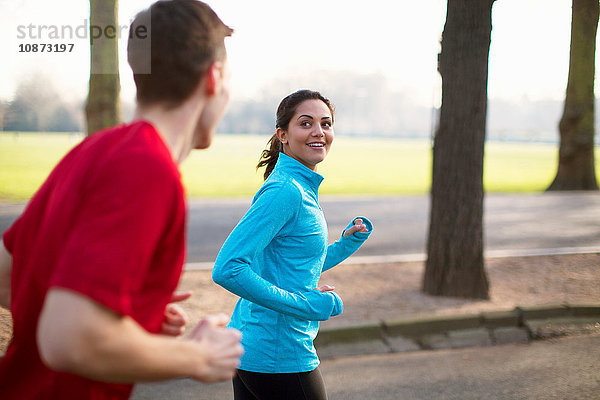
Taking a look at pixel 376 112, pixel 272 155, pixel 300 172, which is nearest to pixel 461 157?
pixel 272 155

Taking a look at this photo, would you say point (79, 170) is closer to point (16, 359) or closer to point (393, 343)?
point (16, 359)

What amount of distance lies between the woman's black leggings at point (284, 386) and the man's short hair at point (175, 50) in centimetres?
157

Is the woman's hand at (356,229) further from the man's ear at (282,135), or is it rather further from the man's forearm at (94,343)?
the man's forearm at (94,343)

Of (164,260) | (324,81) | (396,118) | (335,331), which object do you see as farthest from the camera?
(396,118)

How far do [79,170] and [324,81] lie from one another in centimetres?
12310

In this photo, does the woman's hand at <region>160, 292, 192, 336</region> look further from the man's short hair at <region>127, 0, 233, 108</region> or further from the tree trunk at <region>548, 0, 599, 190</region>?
the tree trunk at <region>548, 0, 599, 190</region>

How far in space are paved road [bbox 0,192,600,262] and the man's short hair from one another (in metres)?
7.91

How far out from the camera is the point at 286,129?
9.75 ft

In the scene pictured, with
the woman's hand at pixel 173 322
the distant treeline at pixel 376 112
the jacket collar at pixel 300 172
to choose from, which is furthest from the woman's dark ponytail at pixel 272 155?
the distant treeline at pixel 376 112

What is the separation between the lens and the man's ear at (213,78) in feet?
4.33

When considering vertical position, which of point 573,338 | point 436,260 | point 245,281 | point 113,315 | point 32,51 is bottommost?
point 573,338

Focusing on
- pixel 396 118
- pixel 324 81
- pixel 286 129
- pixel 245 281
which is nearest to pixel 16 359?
pixel 245 281

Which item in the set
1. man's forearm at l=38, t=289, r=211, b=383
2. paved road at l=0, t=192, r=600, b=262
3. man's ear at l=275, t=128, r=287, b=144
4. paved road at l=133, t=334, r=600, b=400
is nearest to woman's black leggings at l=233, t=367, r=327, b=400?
man's ear at l=275, t=128, r=287, b=144

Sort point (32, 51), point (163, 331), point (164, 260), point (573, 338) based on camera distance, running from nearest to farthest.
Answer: point (164, 260)
point (163, 331)
point (573, 338)
point (32, 51)
